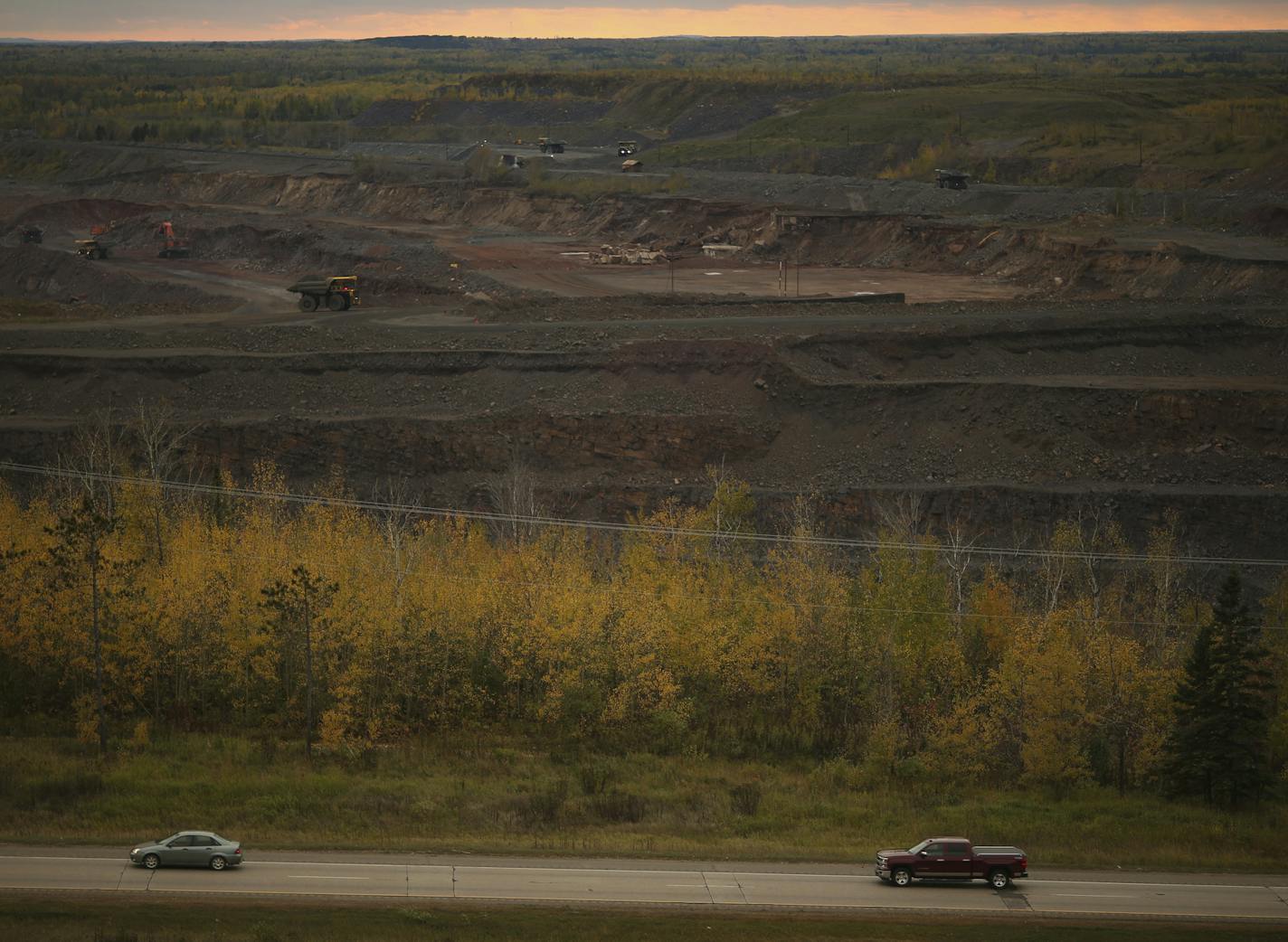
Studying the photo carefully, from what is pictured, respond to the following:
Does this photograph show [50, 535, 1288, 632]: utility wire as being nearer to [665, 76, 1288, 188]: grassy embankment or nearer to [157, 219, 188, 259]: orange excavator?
[157, 219, 188, 259]: orange excavator

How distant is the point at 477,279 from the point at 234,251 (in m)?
25.0

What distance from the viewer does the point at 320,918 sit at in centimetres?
2294

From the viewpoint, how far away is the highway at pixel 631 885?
24.3m

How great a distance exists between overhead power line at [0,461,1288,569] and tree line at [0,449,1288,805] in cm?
224

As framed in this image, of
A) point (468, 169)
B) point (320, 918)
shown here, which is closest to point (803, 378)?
point (320, 918)

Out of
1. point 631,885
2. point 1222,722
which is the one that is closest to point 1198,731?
point 1222,722

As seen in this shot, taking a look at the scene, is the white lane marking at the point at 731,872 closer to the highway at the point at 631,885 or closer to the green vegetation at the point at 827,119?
the highway at the point at 631,885

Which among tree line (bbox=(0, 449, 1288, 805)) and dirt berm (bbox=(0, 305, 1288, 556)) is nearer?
tree line (bbox=(0, 449, 1288, 805))

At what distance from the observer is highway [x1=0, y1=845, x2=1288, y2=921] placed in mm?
24297

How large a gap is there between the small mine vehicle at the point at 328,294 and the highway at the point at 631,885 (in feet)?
159

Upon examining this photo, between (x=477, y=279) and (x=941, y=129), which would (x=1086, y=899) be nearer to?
(x=477, y=279)

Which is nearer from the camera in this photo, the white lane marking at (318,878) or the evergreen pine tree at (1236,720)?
the white lane marking at (318,878)

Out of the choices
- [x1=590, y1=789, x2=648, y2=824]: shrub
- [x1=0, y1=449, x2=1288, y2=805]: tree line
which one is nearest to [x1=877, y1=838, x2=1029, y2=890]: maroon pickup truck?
[x1=590, y1=789, x2=648, y2=824]: shrub

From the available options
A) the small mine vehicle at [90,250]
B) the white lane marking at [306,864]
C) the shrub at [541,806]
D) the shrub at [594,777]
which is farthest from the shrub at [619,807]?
the small mine vehicle at [90,250]
